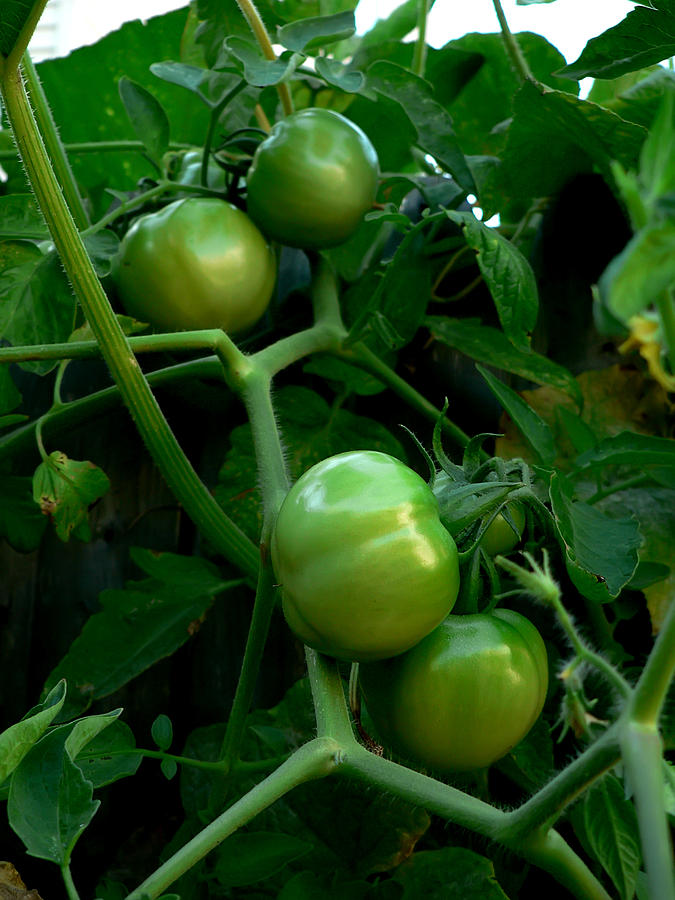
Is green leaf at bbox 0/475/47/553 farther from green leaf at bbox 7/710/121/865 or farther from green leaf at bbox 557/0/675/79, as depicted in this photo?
green leaf at bbox 557/0/675/79

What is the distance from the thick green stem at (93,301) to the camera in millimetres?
495

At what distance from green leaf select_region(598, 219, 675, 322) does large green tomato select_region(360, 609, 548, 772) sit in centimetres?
25

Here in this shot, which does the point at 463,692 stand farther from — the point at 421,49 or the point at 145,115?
the point at 421,49

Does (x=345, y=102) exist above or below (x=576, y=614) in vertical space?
above

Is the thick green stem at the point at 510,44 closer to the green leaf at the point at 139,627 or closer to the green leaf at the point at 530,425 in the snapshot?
the green leaf at the point at 530,425

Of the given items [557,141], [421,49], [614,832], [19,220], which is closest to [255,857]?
[614,832]

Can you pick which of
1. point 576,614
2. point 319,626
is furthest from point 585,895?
point 576,614

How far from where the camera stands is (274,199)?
25.9 inches

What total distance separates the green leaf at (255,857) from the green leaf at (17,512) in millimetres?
336

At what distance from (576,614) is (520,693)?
0.86 feet

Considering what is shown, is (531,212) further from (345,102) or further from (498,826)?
(498,826)

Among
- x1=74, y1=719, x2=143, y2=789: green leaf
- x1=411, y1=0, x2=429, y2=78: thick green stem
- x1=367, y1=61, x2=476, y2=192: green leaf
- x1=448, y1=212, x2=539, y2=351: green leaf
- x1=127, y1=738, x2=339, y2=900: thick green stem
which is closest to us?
x1=127, y1=738, x2=339, y2=900: thick green stem

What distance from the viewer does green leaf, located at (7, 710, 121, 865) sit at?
36 centimetres

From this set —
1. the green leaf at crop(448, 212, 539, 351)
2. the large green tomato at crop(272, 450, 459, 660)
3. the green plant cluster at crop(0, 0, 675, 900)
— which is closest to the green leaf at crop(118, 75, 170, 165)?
the green plant cluster at crop(0, 0, 675, 900)
